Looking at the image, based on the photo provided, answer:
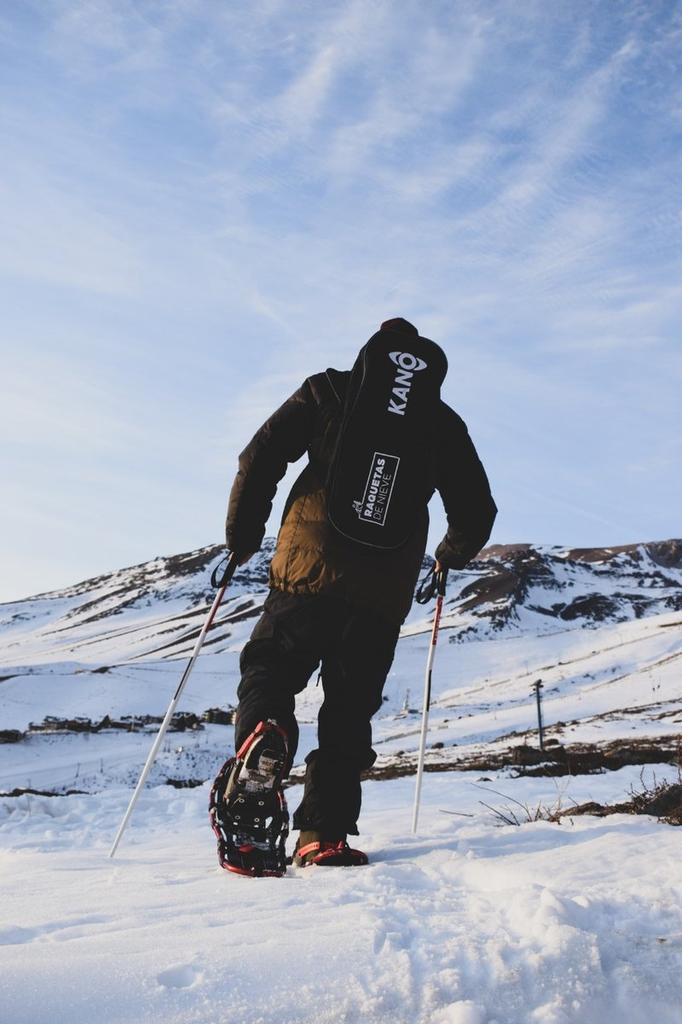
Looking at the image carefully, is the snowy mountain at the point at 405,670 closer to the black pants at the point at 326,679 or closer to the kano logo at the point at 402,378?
the black pants at the point at 326,679

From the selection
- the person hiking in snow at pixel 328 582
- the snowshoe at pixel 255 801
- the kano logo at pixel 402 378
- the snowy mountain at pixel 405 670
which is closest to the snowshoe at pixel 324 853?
the person hiking in snow at pixel 328 582

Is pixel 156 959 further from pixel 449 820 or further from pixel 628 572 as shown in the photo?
pixel 628 572

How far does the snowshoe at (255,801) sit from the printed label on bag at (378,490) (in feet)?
3.25

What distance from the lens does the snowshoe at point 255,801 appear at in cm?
296

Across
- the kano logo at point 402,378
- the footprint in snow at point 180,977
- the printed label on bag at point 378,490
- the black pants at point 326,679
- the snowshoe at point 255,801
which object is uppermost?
the kano logo at point 402,378

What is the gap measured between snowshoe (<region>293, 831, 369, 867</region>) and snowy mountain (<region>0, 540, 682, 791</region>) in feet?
37.1

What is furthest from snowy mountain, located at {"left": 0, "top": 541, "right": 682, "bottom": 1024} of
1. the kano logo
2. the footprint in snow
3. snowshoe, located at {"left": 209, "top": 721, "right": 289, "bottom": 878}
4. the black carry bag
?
the kano logo

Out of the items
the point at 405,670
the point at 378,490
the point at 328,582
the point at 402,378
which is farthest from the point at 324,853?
the point at 405,670

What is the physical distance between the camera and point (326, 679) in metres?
3.45

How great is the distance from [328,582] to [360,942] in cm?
181

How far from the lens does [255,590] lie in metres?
84.1

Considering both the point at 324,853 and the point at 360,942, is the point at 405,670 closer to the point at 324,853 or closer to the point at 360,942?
the point at 324,853

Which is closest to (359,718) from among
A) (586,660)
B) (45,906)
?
(45,906)

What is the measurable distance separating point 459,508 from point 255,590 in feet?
267
